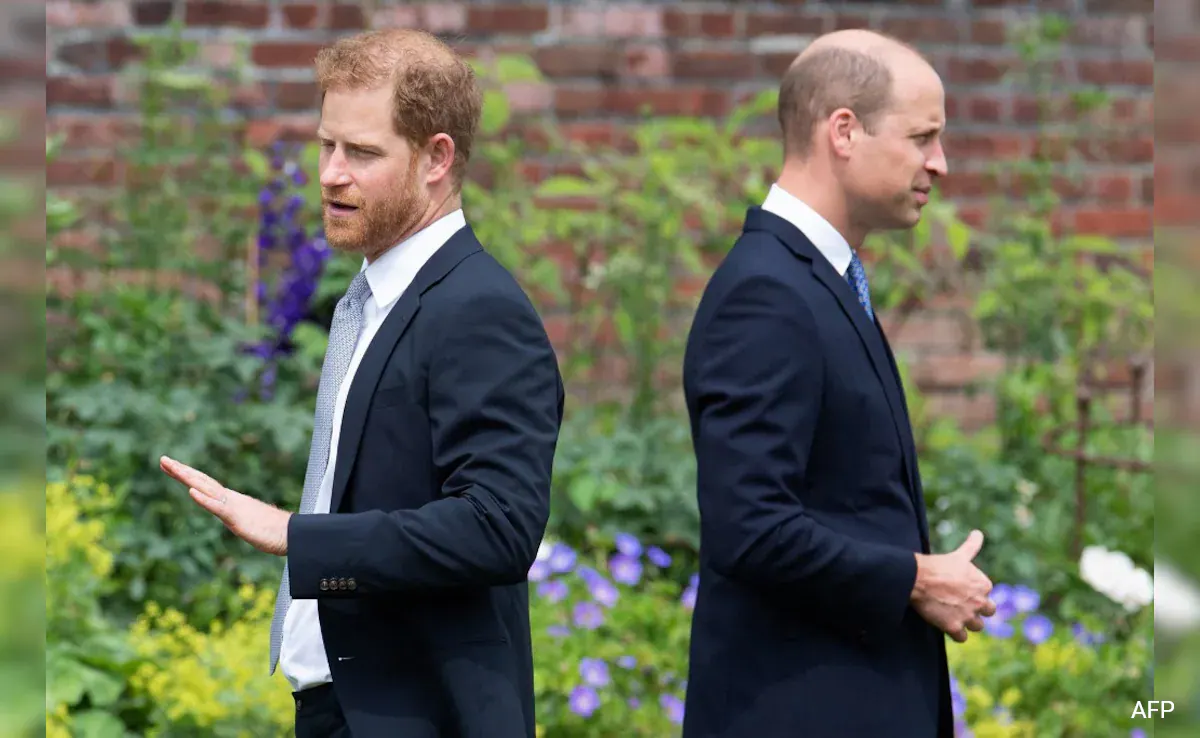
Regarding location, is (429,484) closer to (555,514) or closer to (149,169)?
(555,514)

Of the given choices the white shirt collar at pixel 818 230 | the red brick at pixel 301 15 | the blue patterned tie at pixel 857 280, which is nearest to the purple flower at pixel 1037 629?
the blue patterned tie at pixel 857 280

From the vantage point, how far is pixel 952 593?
2.19 metres

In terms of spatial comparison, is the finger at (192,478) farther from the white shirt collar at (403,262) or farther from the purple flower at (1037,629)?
the purple flower at (1037,629)

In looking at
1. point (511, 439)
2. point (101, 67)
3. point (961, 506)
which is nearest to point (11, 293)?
point (511, 439)

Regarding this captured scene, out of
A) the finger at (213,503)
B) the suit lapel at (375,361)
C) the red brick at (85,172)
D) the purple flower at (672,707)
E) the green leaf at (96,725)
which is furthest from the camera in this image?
the red brick at (85,172)

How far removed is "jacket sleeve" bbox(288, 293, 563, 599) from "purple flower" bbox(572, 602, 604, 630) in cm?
183

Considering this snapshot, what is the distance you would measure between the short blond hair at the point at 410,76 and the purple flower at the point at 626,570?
6.82ft

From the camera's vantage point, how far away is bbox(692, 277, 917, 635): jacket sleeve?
2127mm

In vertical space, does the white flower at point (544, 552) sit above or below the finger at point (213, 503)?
below

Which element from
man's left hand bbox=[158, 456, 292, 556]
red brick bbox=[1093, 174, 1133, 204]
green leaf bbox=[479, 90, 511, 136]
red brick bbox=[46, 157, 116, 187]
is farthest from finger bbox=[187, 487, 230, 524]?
red brick bbox=[1093, 174, 1133, 204]

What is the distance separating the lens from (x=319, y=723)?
79.0 inches

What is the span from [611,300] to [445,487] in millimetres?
3261

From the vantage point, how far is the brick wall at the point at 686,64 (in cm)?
505

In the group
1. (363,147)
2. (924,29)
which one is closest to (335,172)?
(363,147)
